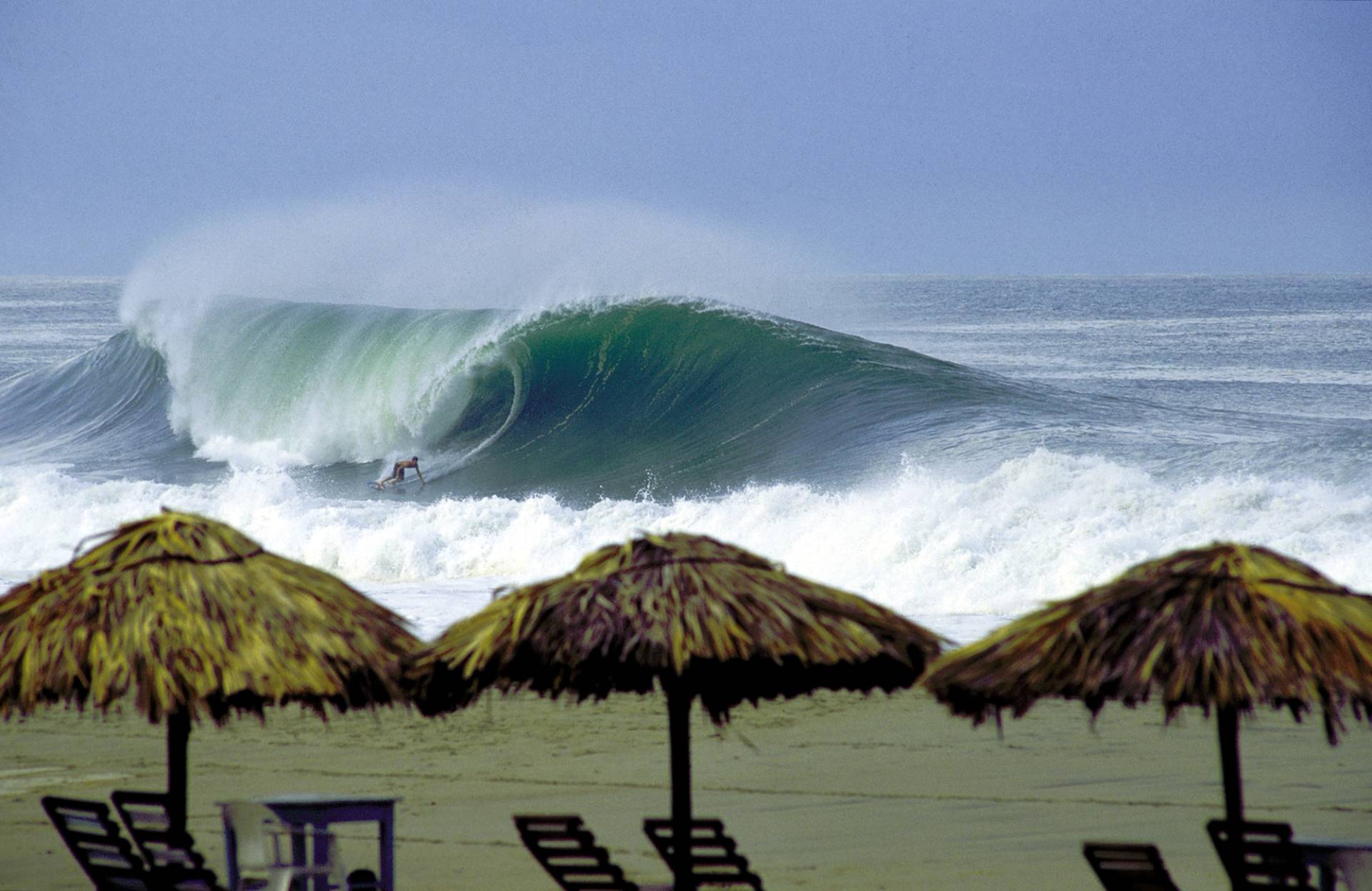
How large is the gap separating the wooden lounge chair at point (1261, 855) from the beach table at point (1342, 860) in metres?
0.04

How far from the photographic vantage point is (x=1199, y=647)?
16.1ft

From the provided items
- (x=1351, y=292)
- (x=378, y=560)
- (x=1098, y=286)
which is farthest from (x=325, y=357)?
(x=1098, y=286)

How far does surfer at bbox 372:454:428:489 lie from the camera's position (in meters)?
21.9

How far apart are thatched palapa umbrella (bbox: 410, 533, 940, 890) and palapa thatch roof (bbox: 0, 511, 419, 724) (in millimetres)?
309

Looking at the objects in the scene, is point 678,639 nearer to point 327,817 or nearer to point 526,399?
point 327,817

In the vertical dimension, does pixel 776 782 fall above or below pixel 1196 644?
below

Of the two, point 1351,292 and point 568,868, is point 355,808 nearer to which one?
point 568,868

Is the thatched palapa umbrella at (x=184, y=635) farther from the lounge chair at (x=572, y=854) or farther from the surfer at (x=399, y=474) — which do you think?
the surfer at (x=399, y=474)

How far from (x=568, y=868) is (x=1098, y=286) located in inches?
3908

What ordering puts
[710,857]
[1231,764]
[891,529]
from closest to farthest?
[1231,764] < [710,857] < [891,529]

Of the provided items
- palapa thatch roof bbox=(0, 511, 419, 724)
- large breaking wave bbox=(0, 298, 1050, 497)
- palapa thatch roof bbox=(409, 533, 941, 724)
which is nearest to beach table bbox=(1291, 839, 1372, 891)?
palapa thatch roof bbox=(409, 533, 941, 724)

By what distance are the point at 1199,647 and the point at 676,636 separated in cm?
160

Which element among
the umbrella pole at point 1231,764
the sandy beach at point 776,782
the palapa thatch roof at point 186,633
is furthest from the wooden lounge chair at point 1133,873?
the palapa thatch roof at point 186,633

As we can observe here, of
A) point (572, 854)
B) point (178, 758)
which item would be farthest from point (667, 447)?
point (572, 854)
